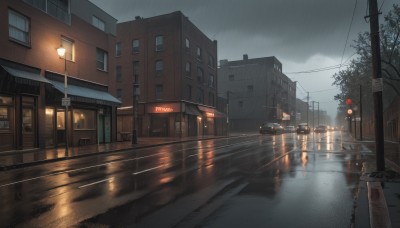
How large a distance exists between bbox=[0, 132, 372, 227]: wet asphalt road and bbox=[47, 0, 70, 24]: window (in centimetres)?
1390

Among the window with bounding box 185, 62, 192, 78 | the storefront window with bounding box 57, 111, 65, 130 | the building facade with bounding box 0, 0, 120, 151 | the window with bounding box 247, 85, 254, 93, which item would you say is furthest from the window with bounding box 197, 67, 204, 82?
the window with bounding box 247, 85, 254, 93

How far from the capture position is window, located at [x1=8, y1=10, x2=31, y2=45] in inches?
776

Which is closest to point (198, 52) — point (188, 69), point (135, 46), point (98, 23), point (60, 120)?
point (188, 69)

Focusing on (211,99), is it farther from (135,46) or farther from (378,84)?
(378,84)

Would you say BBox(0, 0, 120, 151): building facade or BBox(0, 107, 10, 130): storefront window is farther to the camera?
BBox(0, 0, 120, 151): building facade

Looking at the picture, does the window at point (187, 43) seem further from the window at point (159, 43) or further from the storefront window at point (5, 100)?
the storefront window at point (5, 100)

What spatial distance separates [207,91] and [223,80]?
Answer: 1104 inches

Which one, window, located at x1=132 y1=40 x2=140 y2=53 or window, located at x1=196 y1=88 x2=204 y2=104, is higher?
window, located at x1=132 y1=40 x2=140 y2=53

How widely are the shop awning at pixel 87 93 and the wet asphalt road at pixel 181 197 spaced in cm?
1059

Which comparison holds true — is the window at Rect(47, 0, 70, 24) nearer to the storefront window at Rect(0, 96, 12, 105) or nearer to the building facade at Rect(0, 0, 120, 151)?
the building facade at Rect(0, 0, 120, 151)

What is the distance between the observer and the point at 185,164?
14094 millimetres

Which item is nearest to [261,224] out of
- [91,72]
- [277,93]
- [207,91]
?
[91,72]

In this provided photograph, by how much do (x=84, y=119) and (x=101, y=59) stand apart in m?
5.44

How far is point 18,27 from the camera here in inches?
797
